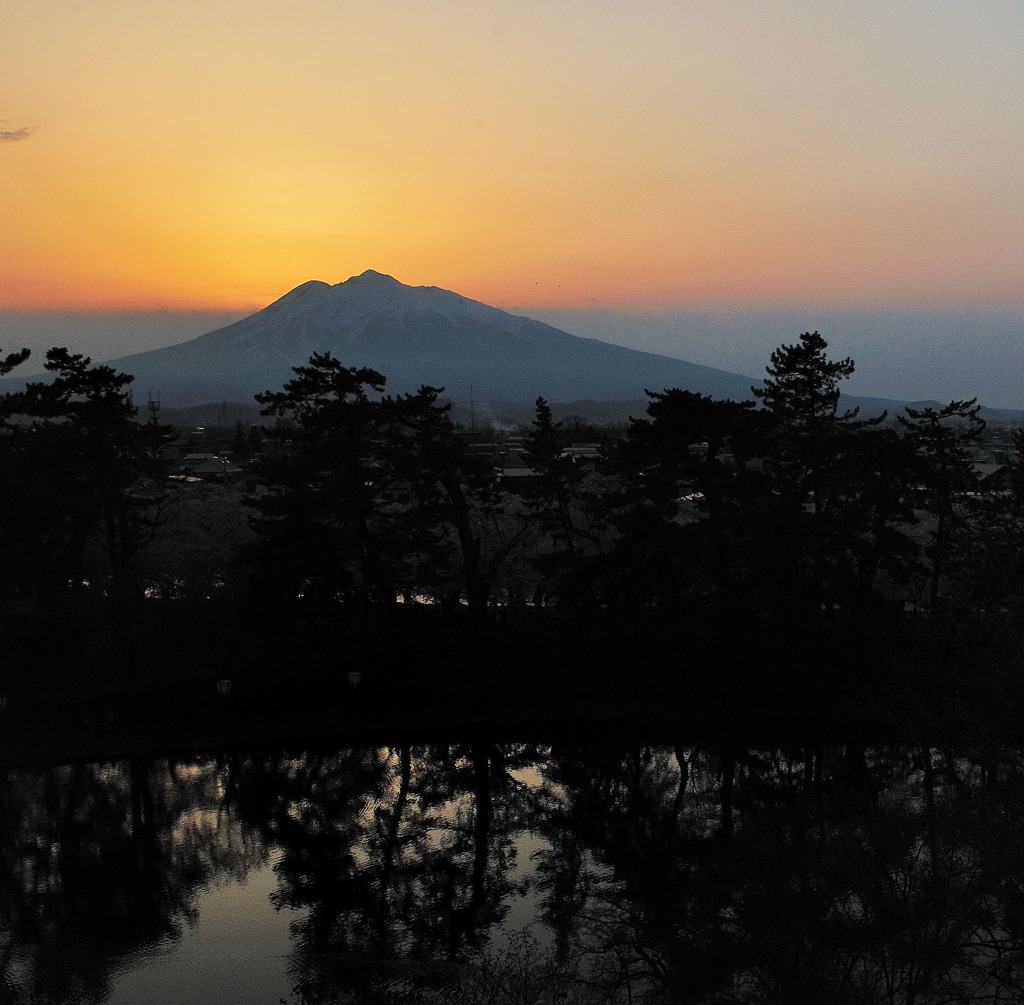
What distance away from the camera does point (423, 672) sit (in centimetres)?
2806

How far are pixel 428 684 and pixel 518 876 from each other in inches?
453

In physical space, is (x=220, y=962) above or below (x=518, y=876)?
below

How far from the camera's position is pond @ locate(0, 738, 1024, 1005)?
10477 mm

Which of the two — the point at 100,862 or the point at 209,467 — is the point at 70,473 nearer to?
the point at 100,862

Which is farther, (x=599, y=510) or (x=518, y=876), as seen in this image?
(x=599, y=510)

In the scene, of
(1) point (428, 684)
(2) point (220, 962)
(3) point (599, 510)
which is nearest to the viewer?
(2) point (220, 962)

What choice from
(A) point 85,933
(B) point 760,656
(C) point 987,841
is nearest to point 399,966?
(A) point 85,933

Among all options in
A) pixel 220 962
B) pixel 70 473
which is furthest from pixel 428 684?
pixel 220 962

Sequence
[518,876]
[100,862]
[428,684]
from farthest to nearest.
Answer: [428,684] < [100,862] < [518,876]

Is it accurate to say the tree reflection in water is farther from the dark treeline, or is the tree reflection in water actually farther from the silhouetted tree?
the silhouetted tree

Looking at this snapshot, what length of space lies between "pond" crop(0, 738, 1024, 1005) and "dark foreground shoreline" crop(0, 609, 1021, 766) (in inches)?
52.9

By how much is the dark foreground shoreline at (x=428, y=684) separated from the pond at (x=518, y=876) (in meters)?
1.34

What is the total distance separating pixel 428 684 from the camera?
27625 mm

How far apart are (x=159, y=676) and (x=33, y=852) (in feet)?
32.4
